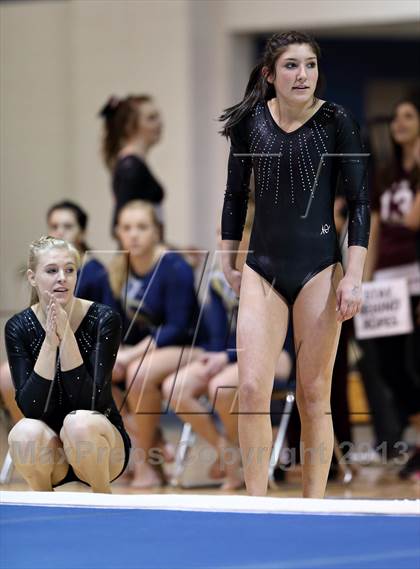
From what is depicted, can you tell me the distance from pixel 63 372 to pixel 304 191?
3.00 feet

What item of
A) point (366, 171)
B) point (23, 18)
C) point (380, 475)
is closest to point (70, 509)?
point (366, 171)

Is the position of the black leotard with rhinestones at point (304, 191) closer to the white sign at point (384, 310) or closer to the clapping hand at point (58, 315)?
the clapping hand at point (58, 315)

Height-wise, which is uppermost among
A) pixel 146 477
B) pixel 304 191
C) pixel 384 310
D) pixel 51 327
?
pixel 304 191

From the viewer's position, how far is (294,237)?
3.64 metres

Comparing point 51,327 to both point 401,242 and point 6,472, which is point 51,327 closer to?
point 6,472

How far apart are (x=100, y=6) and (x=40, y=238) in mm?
3642

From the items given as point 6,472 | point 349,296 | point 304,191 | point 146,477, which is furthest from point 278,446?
point 304,191

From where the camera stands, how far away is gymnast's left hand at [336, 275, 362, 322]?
3.61 meters

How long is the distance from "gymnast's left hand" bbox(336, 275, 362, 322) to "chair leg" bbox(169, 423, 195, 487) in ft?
5.38

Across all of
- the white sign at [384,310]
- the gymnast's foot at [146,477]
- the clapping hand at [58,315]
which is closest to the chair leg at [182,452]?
the gymnast's foot at [146,477]

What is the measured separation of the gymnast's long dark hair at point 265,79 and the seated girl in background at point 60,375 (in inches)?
25.9

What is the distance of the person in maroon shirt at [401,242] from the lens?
5625 mm

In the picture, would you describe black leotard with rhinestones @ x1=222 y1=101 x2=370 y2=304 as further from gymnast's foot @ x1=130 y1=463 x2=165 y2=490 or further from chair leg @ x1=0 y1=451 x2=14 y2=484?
gymnast's foot @ x1=130 y1=463 x2=165 y2=490

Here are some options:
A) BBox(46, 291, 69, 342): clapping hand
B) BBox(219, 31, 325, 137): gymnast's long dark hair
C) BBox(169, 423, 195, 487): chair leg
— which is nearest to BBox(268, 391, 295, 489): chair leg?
BBox(169, 423, 195, 487): chair leg
